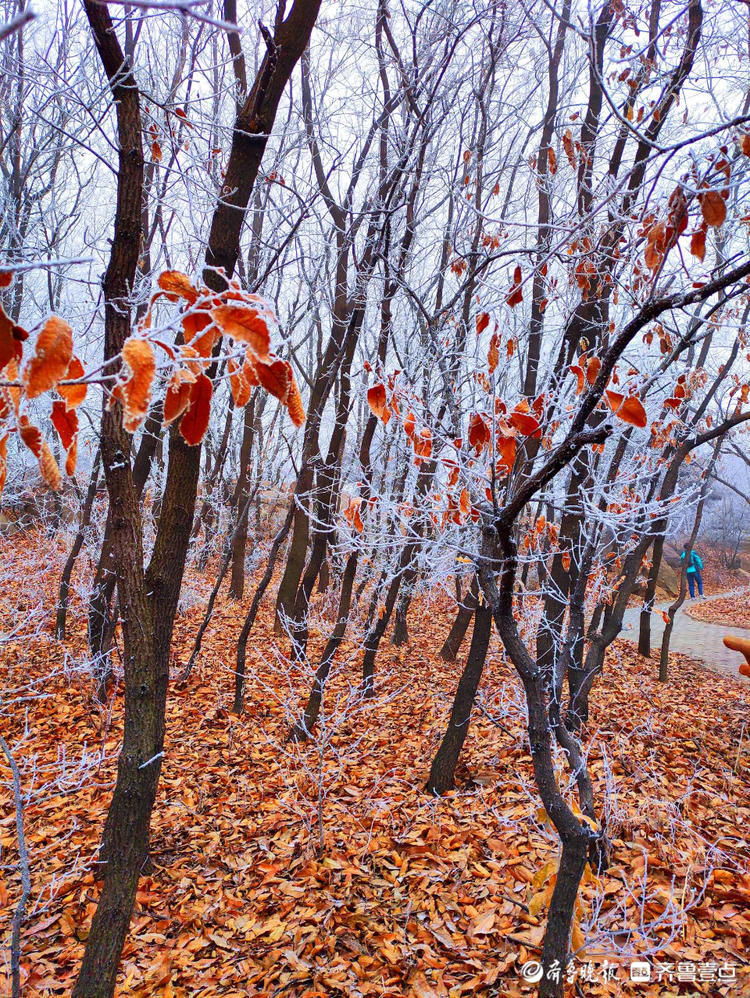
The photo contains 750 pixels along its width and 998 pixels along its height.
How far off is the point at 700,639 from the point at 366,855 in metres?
11.8

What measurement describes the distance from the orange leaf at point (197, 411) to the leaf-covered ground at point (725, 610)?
17909 millimetres

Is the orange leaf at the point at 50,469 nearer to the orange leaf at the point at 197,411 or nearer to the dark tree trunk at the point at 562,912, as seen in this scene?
the orange leaf at the point at 197,411

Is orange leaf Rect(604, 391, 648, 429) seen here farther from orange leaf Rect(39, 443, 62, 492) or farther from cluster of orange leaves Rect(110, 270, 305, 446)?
orange leaf Rect(39, 443, 62, 492)

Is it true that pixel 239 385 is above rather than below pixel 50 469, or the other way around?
above

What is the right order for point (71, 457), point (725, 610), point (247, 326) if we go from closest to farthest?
point (247, 326) → point (71, 457) → point (725, 610)

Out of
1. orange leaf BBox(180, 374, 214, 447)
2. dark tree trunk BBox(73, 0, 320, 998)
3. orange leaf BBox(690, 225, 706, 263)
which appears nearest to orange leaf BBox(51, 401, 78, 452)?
orange leaf BBox(180, 374, 214, 447)

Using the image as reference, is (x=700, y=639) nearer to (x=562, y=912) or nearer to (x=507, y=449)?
(x=562, y=912)

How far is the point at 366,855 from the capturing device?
12.9 ft

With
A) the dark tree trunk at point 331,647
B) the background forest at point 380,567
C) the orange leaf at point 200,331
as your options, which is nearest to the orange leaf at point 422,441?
the background forest at point 380,567

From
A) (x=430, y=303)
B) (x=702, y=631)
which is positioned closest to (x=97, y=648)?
(x=430, y=303)

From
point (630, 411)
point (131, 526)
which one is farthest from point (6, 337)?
point (630, 411)

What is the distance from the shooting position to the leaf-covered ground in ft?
52.5

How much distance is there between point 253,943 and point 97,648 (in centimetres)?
402

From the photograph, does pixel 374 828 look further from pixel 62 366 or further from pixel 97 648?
pixel 62 366
